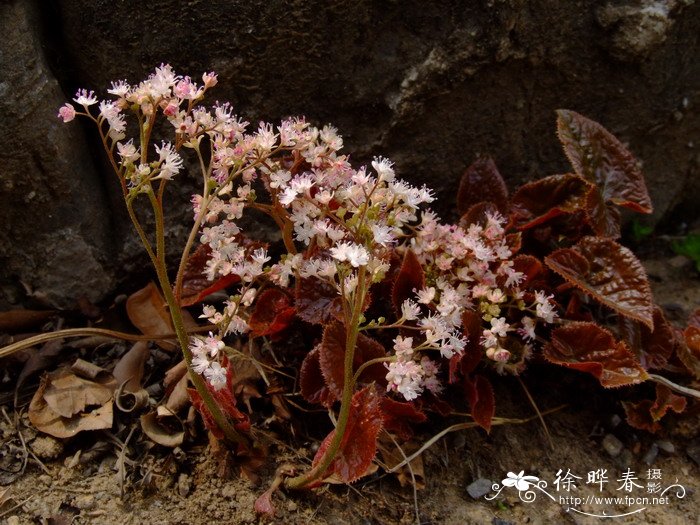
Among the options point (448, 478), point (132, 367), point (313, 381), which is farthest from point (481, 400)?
point (132, 367)

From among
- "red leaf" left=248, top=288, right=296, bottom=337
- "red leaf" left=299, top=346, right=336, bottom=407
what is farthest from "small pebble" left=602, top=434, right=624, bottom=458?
"red leaf" left=248, top=288, right=296, bottom=337

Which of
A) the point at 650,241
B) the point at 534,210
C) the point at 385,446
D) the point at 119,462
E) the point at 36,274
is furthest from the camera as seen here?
the point at 650,241

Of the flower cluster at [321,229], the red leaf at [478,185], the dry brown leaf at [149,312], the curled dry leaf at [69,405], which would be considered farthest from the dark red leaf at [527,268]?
the curled dry leaf at [69,405]

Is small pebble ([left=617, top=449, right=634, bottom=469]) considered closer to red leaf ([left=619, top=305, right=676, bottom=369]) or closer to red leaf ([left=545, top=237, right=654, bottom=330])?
red leaf ([left=619, top=305, right=676, bottom=369])

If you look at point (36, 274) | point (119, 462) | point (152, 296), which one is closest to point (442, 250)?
point (152, 296)

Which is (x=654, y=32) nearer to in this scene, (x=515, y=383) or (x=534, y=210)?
(x=534, y=210)
